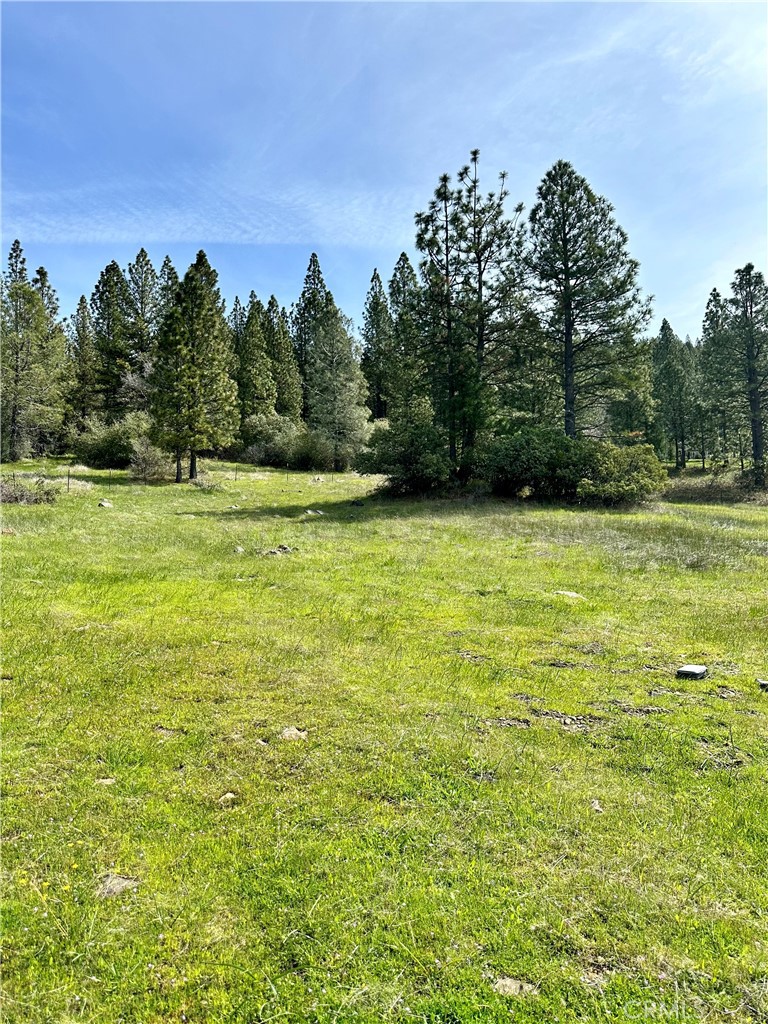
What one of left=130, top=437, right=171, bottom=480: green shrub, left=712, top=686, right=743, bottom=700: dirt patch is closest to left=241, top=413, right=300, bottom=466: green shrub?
left=130, top=437, right=171, bottom=480: green shrub

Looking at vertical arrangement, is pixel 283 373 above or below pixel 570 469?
above

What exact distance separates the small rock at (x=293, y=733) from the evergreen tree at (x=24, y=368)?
38.2 m

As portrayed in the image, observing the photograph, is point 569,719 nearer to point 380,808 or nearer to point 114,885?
point 380,808

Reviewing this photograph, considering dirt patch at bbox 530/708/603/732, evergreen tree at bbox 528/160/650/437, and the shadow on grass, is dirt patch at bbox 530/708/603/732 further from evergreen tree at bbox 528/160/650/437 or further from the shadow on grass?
evergreen tree at bbox 528/160/650/437

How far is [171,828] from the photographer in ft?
10.9

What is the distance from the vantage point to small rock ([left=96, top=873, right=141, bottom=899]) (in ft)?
9.28

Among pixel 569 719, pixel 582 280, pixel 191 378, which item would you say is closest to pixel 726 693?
pixel 569 719

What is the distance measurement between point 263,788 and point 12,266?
4724 centimetres

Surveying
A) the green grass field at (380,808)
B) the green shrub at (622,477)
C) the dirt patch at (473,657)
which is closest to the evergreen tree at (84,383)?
the green shrub at (622,477)

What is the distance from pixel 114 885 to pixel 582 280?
2758 centimetres

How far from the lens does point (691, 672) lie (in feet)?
18.7

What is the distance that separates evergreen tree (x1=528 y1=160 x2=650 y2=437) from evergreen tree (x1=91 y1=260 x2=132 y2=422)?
110 feet

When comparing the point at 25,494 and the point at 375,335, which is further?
the point at 375,335

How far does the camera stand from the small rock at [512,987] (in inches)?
93.4
